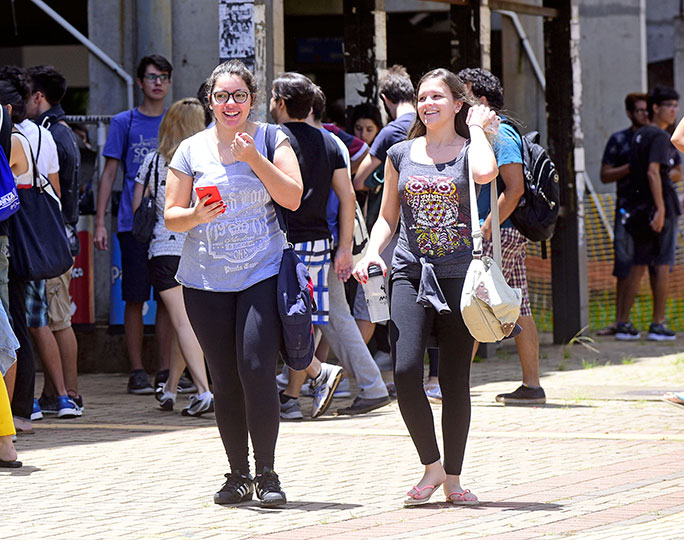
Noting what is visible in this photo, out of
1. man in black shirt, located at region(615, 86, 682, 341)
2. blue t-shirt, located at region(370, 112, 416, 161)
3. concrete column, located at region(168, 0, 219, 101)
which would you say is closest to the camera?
blue t-shirt, located at region(370, 112, 416, 161)

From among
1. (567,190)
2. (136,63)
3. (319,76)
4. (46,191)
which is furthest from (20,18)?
(46,191)

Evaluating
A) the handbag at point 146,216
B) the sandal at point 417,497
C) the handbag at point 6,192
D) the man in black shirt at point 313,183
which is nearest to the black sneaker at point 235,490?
the sandal at point 417,497

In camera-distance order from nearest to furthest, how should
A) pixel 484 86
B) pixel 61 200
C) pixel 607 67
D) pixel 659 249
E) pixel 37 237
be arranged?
pixel 37 237 < pixel 484 86 < pixel 61 200 < pixel 659 249 < pixel 607 67

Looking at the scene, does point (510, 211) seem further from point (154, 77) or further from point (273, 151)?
point (154, 77)

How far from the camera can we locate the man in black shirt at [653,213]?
1343cm

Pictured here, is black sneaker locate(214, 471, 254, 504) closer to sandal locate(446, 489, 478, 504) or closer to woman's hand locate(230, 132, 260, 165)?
sandal locate(446, 489, 478, 504)

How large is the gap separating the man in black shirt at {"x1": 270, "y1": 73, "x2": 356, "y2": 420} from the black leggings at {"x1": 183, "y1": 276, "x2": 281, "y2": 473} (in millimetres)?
2339

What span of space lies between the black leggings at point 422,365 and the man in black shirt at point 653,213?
25.5 ft

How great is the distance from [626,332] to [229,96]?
852cm

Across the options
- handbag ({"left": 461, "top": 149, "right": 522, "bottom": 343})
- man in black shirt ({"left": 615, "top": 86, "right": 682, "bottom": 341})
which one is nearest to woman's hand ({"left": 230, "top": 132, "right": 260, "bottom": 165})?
handbag ({"left": 461, "top": 149, "right": 522, "bottom": 343})

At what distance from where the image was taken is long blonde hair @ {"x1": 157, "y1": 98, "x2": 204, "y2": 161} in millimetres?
8992

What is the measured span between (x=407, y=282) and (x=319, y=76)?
15.7m

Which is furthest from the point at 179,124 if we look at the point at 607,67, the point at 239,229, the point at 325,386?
the point at 607,67

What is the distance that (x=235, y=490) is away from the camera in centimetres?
607
